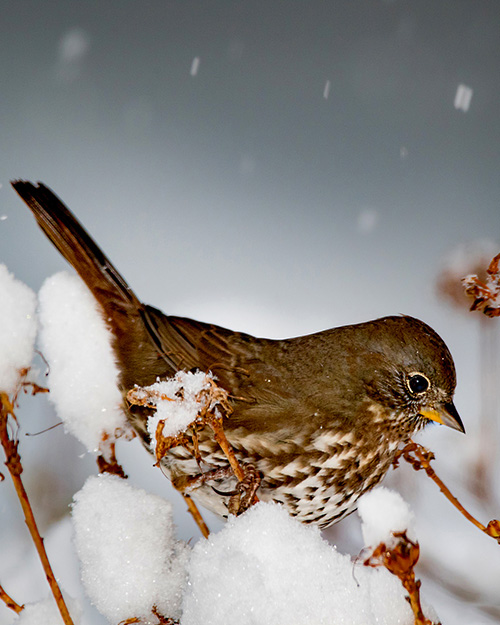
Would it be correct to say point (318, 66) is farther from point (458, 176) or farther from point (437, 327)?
point (437, 327)

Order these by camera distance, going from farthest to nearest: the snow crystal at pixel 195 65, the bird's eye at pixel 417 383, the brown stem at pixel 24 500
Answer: the snow crystal at pixel 195 65 < the bird's eye at pixel 417 383 < the brown stem at pixel 24 500

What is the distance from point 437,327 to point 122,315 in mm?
964

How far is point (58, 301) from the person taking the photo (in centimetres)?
93

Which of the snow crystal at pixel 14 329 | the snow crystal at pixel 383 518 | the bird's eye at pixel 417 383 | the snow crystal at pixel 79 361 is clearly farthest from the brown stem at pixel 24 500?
the bird's eye at pixel 417 383

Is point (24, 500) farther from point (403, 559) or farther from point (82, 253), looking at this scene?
point (82, 253)

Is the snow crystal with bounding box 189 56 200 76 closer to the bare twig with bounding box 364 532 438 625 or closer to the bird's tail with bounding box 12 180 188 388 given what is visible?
the bird's tail with bounding box 12 180 188 388

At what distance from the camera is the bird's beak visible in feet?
2.93

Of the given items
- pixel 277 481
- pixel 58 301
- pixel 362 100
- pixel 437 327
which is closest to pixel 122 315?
pixel 58 301

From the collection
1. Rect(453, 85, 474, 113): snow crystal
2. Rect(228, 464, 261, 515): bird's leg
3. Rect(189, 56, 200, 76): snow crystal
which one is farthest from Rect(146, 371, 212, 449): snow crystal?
Rect(453, 85, 474, 113): snow crystal

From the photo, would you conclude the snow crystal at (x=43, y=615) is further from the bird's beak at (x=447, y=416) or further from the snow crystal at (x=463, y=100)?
the snow crystal at (x=463, y=100)

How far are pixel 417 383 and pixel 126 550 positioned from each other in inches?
19.2

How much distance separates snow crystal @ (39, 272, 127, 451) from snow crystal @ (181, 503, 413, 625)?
23 cm

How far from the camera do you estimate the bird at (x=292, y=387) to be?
0.86 m

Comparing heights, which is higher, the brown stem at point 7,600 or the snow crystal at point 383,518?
the snow crystal at point 383,518
